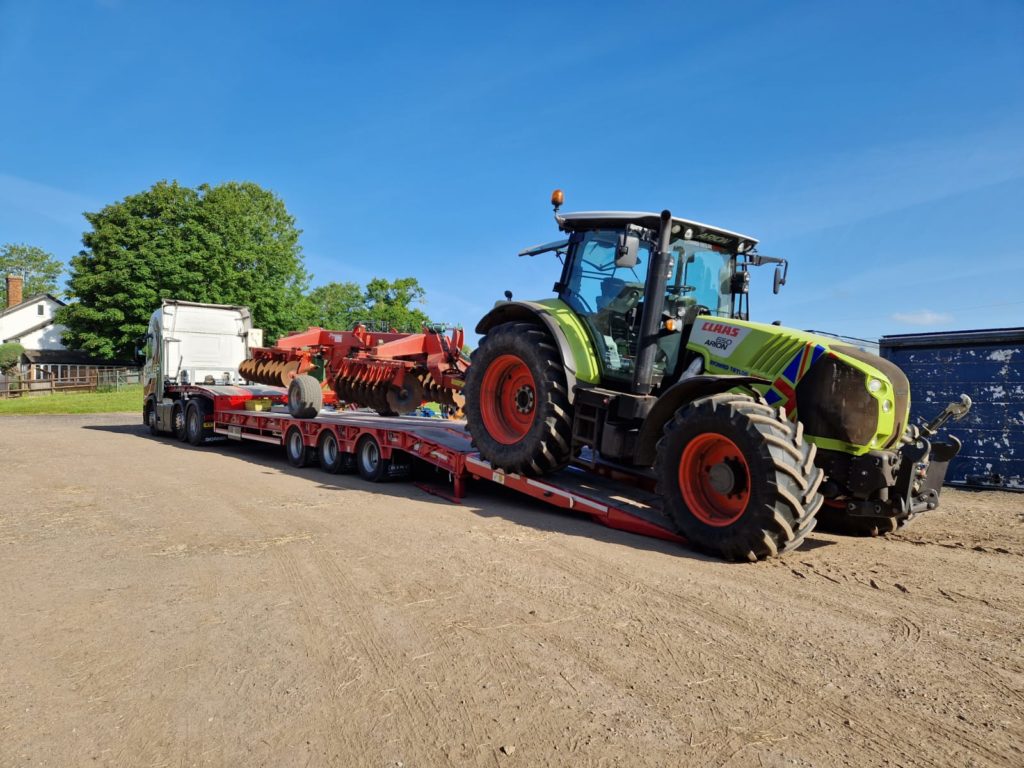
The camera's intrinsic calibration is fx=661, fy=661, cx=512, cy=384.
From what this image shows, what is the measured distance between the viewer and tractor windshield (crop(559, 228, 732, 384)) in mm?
6320

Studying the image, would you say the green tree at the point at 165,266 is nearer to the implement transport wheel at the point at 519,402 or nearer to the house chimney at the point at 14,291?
the house chimney at the point at 14,291

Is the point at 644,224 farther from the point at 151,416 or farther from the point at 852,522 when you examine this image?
the point at 151,416

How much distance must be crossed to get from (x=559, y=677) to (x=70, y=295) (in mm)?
41554

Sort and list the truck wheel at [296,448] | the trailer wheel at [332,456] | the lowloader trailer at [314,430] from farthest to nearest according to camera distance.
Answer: the truck wheel at [296,448]
the trailer wheel at [332,456]
the lowloader trailer at [314,430]

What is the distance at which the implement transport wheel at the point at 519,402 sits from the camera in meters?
6.51

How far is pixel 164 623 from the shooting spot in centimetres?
398

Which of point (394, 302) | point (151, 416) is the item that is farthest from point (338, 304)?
point (151, 416)

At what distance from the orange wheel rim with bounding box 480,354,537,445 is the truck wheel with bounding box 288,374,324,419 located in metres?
4.54

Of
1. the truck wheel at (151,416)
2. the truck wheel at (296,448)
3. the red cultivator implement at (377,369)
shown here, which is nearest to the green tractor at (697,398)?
the red cultivator implement at (377,369)

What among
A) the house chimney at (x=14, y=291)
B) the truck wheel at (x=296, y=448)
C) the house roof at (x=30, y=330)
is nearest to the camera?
the truck wheel at (x=296, y=448)

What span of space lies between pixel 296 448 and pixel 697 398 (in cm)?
766

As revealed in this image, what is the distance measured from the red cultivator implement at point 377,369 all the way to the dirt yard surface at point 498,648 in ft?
12.5

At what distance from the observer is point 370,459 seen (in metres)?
9.54

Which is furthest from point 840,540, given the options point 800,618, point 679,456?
point 800,618
